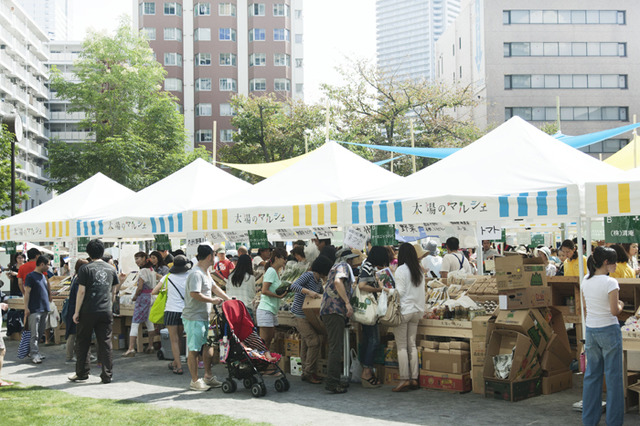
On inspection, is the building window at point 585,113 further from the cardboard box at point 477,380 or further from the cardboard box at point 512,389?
the cardboard box at point 512,389

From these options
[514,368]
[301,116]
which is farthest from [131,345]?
[301,116]

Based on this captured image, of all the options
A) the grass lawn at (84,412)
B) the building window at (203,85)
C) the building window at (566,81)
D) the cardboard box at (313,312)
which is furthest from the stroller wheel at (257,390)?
the building window at (203,85)

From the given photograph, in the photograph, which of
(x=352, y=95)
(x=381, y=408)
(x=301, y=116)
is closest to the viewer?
(x=381, y=408)

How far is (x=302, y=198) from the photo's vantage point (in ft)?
35.7

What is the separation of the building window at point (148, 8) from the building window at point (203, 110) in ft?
Answer: 33.5

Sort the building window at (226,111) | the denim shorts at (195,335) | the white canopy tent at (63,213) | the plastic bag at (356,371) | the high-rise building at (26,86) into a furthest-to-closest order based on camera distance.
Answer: the high-rise building at (26,86), the building window at (226,111), the white canopy tent at (63,213), the plastic bag at (356,371), the denim shorts at (195,335)

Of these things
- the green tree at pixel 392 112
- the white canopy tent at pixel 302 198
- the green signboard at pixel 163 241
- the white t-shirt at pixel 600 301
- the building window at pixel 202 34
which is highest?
the building window at pixel 202 34

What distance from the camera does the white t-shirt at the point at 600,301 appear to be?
6.63m

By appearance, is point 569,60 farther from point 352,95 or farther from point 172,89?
point 172,89

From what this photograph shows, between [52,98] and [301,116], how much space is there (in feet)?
191

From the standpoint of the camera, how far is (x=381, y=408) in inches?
317

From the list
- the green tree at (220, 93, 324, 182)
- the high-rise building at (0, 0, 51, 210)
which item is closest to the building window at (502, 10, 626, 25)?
the green tree at (220, 93, 324, 182)

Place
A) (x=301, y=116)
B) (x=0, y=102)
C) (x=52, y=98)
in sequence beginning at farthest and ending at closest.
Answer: (x=52, y=98), (x=0, y=102), (x=301, y=116)

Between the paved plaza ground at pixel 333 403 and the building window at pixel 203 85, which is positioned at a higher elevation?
the building window at pixel 203 85
